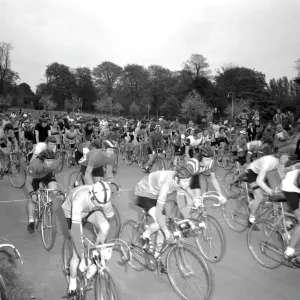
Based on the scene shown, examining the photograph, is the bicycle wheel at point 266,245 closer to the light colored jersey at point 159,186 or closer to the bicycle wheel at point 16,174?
the light colored jersey at point 159,186

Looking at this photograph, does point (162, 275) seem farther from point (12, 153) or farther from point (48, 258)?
point (12, 153)

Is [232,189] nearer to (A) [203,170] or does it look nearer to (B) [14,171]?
(A) [203,170]

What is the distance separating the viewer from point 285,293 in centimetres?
454

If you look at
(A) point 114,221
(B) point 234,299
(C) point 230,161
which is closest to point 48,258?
(A) point 114,221

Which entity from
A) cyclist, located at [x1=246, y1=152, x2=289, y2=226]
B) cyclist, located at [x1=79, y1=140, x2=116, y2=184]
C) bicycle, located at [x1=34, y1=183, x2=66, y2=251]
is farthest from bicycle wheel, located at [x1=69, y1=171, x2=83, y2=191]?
cyclist, located at [x1=246, y1=152, x2=289, y2=226]

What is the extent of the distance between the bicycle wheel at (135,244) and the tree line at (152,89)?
47.9 metres

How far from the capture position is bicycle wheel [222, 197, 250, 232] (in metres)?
6.64

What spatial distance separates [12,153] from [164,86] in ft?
230

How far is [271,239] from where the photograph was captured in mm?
5160

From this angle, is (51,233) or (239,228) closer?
(51,233)

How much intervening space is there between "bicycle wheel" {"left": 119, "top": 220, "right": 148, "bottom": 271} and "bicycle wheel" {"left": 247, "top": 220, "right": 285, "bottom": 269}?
5.62ft

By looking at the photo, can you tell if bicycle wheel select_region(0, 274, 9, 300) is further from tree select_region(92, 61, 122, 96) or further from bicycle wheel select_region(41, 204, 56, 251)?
tree select_region(92, 61, 122, 96)

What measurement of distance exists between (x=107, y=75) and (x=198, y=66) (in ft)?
80.8

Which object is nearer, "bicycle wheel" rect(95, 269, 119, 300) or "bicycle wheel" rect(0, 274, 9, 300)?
"bicycle wheel" rect(95, 269, 119, 300)
